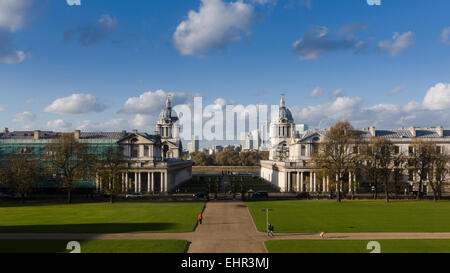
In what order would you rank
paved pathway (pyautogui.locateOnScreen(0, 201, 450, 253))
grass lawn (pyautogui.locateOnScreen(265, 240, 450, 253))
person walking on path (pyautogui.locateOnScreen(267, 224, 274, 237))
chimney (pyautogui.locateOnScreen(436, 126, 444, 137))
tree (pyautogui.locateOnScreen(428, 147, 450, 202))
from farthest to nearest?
chimney (pyautogui.locateOnScreen(436, 126, 444, 137))
tree (pyautogui.locateOnScreen(428, 147, 450, 202))
person walking on path (pyautogui.locateOnScreen(267, 224, 274, 237))
paved pathway (pyautogui.locateOnScreen(0, 201, 450, 253))
grass lawn (pyautogui.locateOnScreen(265, 240, 450, 253))

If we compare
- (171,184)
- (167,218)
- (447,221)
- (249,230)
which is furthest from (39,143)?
(447,221)

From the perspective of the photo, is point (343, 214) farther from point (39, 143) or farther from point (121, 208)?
point (39, 143)

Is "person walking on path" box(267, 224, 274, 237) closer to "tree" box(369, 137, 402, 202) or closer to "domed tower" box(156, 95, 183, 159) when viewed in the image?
"tree" box(369, 137, 402, 202)

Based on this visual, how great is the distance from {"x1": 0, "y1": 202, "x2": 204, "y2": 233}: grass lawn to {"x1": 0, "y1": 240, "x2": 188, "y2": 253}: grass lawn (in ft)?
17.7

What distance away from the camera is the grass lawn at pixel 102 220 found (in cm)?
4034

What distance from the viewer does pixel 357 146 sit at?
7506 cm

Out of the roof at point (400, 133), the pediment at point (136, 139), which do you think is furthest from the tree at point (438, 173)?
the pediment at point (136, 139)

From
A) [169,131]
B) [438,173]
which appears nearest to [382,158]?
[438,173]

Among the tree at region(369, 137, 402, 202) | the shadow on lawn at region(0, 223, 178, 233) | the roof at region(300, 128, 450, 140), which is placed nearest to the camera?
the shadow on lawn at region(0, 223, 178, 233)

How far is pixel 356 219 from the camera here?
47.3 metres

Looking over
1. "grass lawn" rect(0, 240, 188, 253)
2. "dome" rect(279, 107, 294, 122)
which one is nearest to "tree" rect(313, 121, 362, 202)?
"grass lawn" rect(0, 240, 188, 253)

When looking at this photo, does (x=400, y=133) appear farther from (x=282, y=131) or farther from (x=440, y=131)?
(x=282, y=131)

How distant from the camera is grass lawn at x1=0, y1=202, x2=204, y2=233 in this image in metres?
40.3
